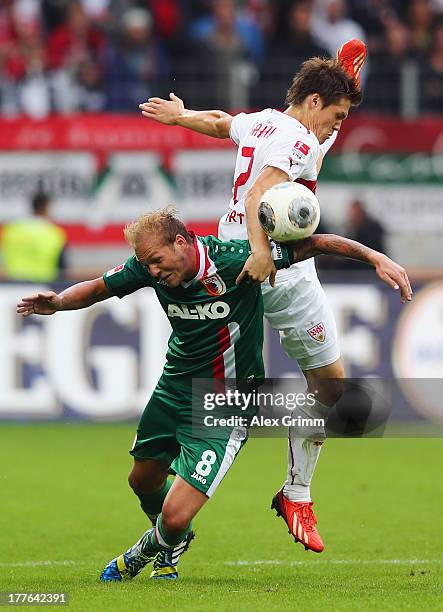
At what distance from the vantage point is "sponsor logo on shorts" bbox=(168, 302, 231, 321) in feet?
22.3

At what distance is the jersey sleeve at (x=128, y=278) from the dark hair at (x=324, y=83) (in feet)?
4.54

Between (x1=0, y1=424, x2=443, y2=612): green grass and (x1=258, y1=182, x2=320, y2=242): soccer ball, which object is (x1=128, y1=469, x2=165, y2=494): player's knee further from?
(x1=258, y1=182, x2=320, y2=242): soccer ball

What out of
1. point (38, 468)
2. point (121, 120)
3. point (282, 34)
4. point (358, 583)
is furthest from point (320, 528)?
point (282, 34)

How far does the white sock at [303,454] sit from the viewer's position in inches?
300

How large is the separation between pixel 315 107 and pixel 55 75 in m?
11.1

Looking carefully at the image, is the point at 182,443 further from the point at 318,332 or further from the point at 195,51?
the point at 195,51

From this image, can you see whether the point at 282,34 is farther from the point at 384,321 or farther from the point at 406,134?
the point at 384,321

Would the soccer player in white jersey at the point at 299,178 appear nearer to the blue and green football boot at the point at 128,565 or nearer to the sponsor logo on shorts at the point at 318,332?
the sponsor logo on shorts at the point at 318,332

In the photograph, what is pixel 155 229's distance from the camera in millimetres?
6535

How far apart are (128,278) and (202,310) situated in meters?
0.44

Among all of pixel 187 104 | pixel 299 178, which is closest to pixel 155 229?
pixel 299 178

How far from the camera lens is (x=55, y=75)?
17.9 meters

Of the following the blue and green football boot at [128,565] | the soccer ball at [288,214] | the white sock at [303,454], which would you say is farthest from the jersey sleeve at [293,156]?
the blue and green football boot at [128,565]

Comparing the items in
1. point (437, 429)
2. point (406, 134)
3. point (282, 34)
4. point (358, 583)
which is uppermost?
point (282, 34)
